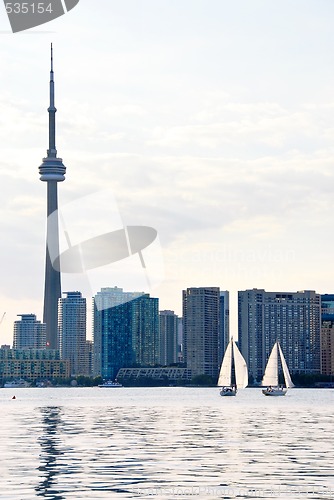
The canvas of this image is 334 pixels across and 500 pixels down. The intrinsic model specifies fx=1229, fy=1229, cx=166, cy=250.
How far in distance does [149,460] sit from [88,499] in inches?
752

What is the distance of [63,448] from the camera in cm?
8712

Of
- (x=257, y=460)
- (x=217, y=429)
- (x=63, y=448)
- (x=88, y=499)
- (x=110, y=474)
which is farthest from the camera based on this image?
(x=217, y=429)

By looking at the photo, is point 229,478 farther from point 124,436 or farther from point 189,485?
point 124,436

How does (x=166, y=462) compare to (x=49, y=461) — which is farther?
(x=49, y=461)

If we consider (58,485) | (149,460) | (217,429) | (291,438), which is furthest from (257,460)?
(217,429)

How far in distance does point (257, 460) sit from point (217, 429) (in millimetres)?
38941

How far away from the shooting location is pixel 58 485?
62469mm

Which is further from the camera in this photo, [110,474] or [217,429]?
[217,429]

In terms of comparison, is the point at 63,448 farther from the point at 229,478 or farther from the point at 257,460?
the point at 229,478

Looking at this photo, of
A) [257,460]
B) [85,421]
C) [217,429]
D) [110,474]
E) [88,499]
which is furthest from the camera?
[85,421]

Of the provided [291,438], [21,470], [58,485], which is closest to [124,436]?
[291,438]

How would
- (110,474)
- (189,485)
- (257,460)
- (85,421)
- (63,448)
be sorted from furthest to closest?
1. (85,421)
2. (63,448)
3. (257,460)
4. (110,474)
5. (189,485)

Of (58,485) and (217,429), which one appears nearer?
(58,485)

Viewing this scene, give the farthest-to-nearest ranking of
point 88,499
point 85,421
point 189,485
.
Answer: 1. point 85,421
2. point 189,485
3. point 88,499
